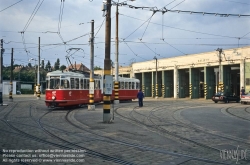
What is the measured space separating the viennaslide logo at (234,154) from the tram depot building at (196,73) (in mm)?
37275

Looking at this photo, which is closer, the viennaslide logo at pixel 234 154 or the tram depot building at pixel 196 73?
the viennaslide logo at pixel 234 154

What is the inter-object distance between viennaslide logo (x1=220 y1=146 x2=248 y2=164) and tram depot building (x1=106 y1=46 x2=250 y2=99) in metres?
37.3

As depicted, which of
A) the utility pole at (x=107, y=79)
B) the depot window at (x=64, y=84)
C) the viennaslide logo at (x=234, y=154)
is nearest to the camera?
the viennaslide logo at (x=234, y=154)

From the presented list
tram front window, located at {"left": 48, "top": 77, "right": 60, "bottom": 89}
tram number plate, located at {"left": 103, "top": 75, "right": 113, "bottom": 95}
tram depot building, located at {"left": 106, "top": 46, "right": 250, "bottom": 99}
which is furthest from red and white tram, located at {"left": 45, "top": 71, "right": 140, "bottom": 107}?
tram depot building, located at {"left": 106, "top": 46, "right": 250, "bottom": 99}

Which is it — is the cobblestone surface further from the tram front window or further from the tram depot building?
the tram depot building

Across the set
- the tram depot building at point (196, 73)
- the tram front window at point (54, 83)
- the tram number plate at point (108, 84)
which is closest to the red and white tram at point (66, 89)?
the tram front window at point (54, 83)

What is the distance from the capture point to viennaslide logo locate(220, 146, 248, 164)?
7.80m

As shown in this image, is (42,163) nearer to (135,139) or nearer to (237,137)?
(135,139)

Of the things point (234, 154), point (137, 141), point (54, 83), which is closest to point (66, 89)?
point (54, 83)

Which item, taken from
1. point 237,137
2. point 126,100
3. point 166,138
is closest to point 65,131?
point 166,138

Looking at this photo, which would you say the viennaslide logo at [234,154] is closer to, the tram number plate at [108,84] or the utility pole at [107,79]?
the utility pole at [107,79]

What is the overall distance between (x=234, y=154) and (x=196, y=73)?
47734 millimetres

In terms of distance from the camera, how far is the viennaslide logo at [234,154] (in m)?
7.80

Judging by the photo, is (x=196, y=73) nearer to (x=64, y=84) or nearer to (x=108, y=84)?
(x=64, y=84)
